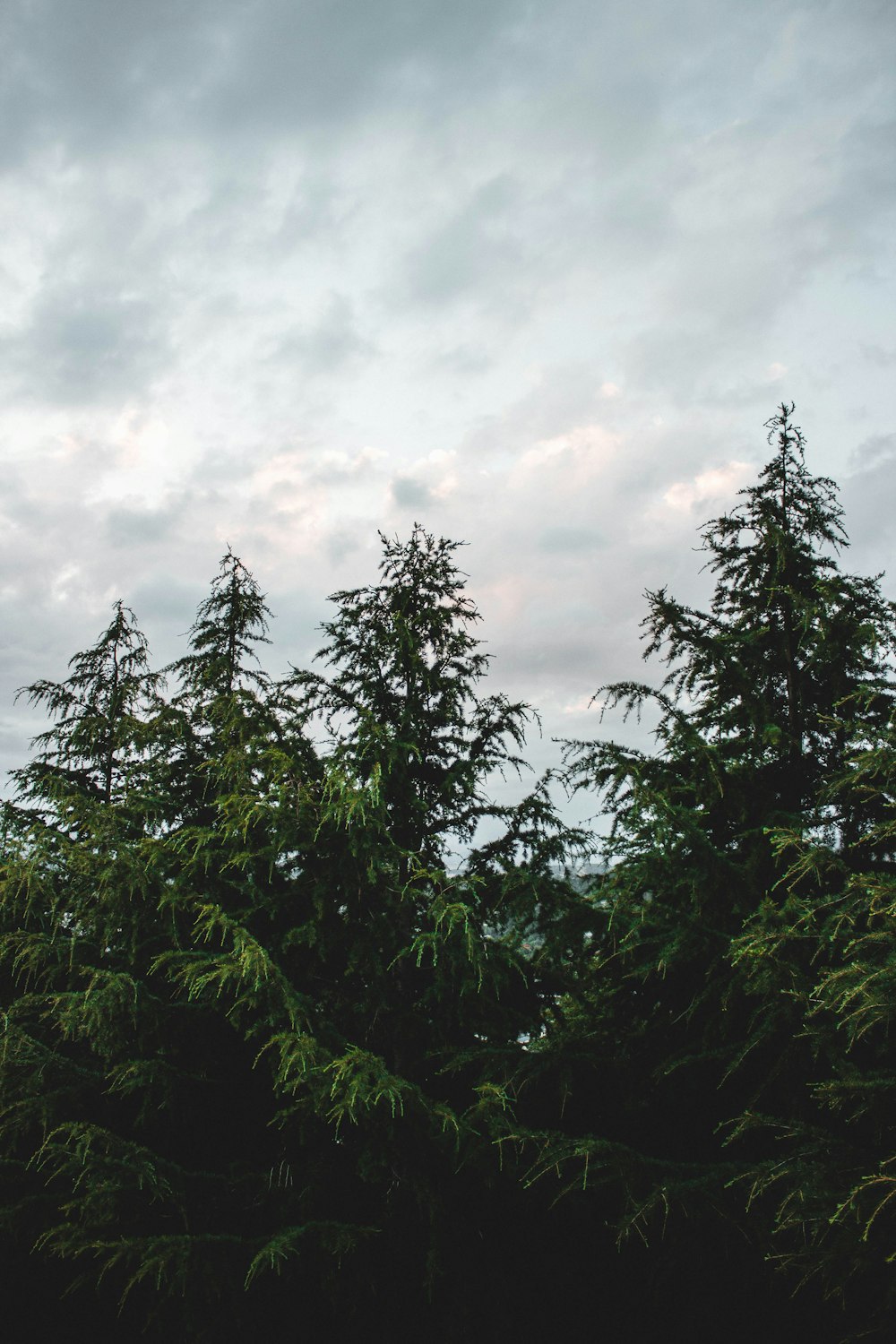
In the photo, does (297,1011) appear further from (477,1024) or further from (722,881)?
(722,881)

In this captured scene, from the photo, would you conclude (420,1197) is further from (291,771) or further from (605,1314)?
(291,771)

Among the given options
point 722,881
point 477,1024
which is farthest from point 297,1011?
point 722,881

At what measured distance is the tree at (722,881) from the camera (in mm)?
6508

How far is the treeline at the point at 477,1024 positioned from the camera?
640 centimetres

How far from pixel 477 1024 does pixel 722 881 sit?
2.82 m

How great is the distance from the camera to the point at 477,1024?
828cm

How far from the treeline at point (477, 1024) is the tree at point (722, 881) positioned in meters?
0.04

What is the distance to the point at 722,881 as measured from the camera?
727cm

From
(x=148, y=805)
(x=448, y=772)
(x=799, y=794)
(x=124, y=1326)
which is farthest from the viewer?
(x=148, y=805)

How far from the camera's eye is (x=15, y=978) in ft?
31.3

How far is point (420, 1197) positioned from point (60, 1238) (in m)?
3.05

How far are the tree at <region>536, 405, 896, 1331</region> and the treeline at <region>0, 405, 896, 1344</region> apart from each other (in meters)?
0.04

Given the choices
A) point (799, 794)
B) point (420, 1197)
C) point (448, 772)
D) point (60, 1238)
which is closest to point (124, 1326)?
point (60, 1238)

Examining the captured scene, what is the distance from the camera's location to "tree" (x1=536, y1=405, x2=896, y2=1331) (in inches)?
256
